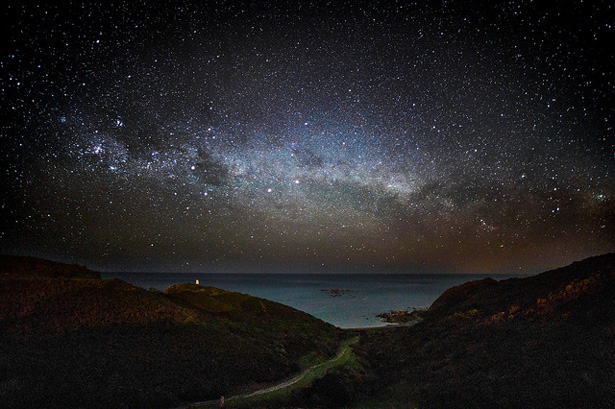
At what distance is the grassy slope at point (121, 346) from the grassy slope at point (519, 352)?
21.3ft

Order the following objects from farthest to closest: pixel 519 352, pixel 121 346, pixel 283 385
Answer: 1. pixel 519 352
2. pixel 121 346
3. pixel 283 385

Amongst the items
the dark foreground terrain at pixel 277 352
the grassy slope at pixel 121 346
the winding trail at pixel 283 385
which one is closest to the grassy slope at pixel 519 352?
the dark foreground terrain at pixel 277 352

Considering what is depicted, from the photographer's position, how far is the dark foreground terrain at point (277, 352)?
45.4 ft

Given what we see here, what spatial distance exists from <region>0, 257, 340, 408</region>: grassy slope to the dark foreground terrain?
0.24 feet

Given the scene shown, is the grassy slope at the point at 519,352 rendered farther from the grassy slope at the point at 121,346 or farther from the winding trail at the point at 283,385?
the grassy slope at the point at 121,346

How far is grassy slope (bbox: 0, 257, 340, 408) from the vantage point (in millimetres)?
13812

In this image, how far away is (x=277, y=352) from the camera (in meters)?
20.9

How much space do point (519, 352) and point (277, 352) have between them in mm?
14628

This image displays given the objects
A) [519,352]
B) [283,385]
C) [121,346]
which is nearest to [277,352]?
[283,385]

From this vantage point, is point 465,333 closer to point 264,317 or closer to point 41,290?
point 264,317

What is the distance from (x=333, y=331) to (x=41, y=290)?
23.8 meters

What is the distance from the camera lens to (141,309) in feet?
68.6

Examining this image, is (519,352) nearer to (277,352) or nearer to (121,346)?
(277,352)

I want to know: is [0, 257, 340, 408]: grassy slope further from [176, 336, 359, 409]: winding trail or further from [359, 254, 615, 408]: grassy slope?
[359, 254, 615, 408]: grassy slope
